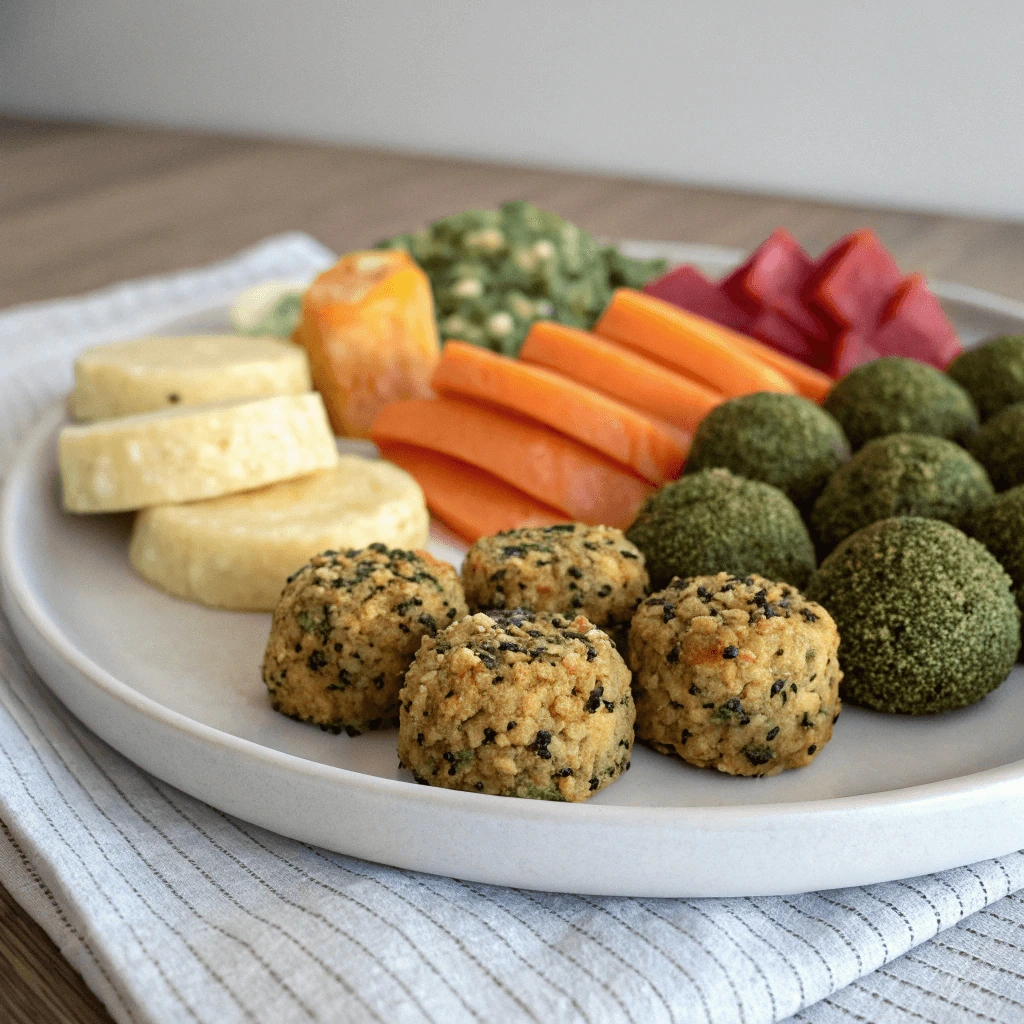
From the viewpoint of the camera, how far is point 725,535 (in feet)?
7.16

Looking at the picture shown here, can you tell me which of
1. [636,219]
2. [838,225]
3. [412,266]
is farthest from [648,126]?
[412,266]

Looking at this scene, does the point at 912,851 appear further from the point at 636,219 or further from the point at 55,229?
the point at 55,229

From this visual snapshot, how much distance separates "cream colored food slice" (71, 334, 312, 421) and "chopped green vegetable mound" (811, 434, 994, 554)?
134 centimetres

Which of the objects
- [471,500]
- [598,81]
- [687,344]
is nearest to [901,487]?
[687,344]

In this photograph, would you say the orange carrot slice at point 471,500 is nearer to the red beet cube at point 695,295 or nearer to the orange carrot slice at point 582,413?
the orange carrot slice at point 582,413

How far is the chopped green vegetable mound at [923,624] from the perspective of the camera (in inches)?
76.2

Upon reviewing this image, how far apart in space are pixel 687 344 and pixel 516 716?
5.21ft

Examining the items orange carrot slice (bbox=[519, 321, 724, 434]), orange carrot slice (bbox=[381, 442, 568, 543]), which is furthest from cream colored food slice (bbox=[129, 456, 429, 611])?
orange carrot slice (bbox=[519, 321, 724, 434])

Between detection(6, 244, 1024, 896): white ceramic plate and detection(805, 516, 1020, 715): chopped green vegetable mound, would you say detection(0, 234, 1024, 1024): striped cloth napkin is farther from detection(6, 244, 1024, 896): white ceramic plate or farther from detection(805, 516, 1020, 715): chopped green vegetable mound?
detection(805, 516, 1020, 715): chopped green vegetable mound

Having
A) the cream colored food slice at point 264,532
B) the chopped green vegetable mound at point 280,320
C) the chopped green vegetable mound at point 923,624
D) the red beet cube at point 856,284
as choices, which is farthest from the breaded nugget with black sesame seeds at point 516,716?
the chopped green vegetable mound at point 280,320

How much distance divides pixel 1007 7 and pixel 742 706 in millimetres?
4765

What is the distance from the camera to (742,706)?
68.8 inches

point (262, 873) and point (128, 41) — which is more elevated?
point (128, 41)

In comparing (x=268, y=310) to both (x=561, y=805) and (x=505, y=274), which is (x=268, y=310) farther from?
(x=561, y=805)
